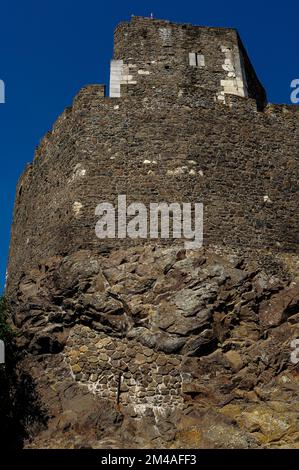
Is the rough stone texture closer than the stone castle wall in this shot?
Yes

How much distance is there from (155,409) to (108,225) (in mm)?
4760

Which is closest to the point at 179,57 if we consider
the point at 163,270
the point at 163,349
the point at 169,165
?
the point at 169,165

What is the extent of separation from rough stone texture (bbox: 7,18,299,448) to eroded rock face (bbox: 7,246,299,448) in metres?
0.03

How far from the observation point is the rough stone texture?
13.3 meters

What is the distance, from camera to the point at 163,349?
1391 cm

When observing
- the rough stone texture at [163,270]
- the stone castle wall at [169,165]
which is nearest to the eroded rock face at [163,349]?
the rough stone texture at [163,270]

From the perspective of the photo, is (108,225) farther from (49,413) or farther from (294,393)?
(294,393)

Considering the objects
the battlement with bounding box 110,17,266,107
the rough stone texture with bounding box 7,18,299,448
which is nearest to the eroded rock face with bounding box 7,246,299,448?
the rough stone texture with bounding box 7,18,299,448

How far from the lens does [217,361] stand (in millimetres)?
13891

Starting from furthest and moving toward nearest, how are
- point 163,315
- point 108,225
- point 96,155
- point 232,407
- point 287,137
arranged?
point 287,137 → point 96,155 → point 108,225 → point 163,315 → point 232,407

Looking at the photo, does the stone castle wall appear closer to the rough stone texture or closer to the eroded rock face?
the rough stone texture

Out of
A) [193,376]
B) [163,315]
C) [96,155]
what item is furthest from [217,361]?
[96,155]

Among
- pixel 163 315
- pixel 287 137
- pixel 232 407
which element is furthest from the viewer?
pixel 287 137

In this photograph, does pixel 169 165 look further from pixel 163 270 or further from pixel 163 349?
pixel 163 349
